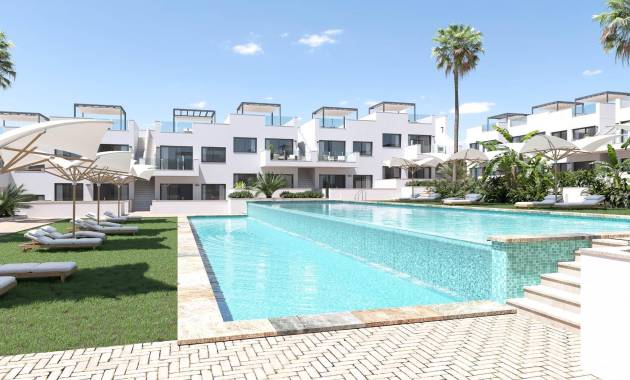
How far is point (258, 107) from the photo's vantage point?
139 feet

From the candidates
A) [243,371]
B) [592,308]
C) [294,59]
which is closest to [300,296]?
[243,371]

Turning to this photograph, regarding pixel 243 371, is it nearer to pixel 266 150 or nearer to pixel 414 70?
pixel 266 150

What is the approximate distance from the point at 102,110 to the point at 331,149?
20559 millimetres

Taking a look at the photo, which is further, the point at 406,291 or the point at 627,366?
the point at 406,291

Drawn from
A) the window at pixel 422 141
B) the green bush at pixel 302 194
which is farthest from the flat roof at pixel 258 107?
the window at pixel 422 141

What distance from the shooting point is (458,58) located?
34188 millimetres

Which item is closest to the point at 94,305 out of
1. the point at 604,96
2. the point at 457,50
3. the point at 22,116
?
the point at 457,50

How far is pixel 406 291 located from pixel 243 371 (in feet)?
17.6

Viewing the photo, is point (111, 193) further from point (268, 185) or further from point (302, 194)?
point (302, 194)

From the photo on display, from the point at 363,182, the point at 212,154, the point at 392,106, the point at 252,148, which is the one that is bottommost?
the point at 363,182

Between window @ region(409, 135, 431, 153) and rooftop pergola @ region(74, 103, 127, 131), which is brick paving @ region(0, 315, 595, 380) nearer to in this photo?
rooftop pergola @ region(74, 103, 127, 131)

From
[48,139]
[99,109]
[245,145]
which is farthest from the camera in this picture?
[245,145]

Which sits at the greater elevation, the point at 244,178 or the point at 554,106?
the point at 554,106

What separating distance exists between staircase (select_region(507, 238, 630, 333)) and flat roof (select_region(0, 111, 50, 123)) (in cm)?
3919
